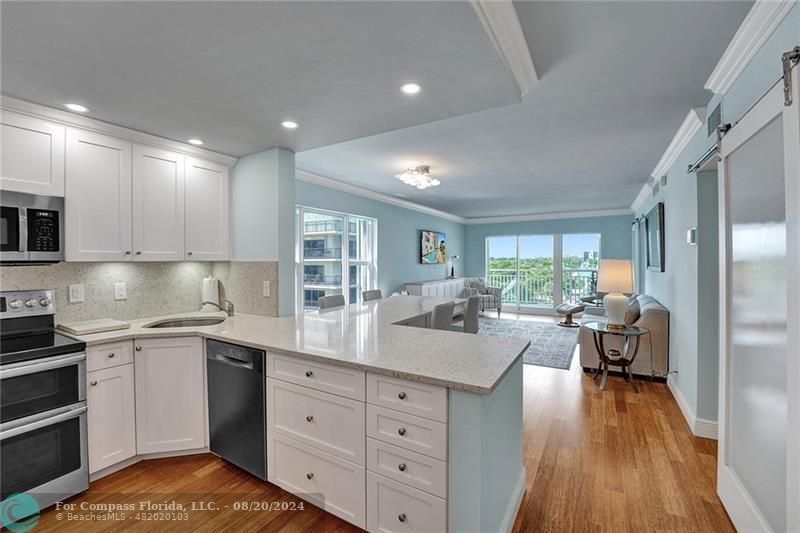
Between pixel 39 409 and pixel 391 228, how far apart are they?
5.13 m

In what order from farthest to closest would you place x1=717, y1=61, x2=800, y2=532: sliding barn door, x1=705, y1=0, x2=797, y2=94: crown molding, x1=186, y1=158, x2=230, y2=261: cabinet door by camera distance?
1. x1=186, y1=158, x2=230, y2=261: cabinet door
2. x1=705, y1=0, x2=797, y2=94: crown molding
3. x1=717, y1=61, x2=800, y2=532: sliding barn door

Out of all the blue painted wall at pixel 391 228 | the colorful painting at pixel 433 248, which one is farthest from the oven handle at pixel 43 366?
the colorful painting at pixel 433 248

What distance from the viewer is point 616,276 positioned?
3752 mm

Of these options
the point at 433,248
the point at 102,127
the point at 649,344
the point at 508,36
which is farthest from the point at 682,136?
the point at 433,248

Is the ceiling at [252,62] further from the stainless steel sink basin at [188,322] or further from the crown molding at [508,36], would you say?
the stainless steel sink basin at [188,322]

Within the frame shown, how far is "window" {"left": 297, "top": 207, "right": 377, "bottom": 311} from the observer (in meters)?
4.75

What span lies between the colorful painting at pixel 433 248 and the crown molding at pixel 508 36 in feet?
18.1

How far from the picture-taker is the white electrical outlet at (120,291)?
260 centimetres

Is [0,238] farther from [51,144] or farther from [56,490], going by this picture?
[56,490]

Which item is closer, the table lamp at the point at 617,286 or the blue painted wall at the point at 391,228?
the table lamp at the point at 617,286

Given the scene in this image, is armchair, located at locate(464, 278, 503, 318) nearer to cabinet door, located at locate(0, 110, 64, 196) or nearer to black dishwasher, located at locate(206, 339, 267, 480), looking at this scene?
black dishwasher, located at locate(206, 339, 267, 480)

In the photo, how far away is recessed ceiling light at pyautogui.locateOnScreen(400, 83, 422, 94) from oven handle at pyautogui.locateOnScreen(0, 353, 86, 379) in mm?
2340

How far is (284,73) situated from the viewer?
5.66 ft

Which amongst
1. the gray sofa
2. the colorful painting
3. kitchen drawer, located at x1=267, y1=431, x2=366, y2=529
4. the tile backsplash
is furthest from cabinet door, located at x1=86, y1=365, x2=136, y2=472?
the colorful painting
